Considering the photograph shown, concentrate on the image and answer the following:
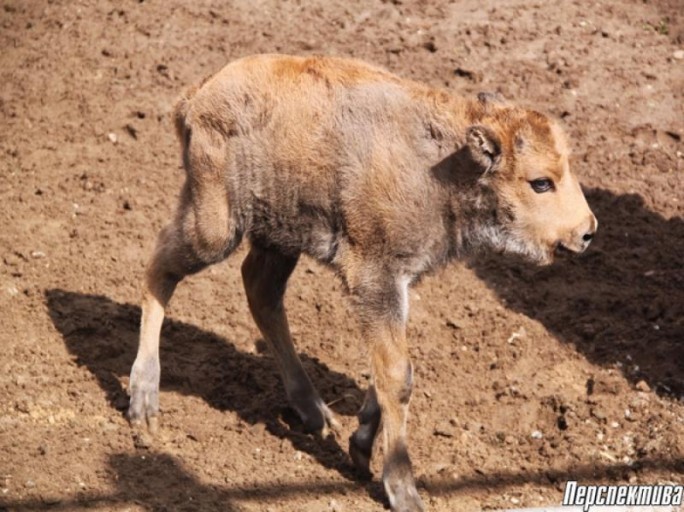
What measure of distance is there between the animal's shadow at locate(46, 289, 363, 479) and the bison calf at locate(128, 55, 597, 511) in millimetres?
557

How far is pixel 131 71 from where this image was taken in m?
10.7

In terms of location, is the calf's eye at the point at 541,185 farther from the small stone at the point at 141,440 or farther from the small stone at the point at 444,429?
the small stone at the point at 141,440

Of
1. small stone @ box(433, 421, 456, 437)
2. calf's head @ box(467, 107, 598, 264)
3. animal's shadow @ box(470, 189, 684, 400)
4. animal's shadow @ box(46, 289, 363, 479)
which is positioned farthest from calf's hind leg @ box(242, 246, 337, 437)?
calf's head @ box(467, 107, 598, 264)

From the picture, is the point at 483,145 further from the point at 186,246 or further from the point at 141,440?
the point at 141,440

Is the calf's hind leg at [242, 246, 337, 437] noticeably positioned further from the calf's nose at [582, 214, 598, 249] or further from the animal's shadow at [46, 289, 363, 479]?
the calf's nose at [582, 214, 598, 249]

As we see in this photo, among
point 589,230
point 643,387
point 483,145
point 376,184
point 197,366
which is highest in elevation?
point 483,145

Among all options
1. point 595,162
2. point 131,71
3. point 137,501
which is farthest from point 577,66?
point 137,501

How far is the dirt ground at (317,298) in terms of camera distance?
686cm

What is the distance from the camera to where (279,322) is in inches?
298

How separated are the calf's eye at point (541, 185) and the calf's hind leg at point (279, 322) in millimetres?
1734

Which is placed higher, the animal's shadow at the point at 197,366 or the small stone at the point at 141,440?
the small stone at the point at 141,440

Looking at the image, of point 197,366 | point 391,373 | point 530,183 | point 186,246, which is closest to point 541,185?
point 530,183

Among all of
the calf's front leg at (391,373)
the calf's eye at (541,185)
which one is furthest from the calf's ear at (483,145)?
the calf's front leg at (391,373)

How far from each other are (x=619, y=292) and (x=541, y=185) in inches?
94.2
